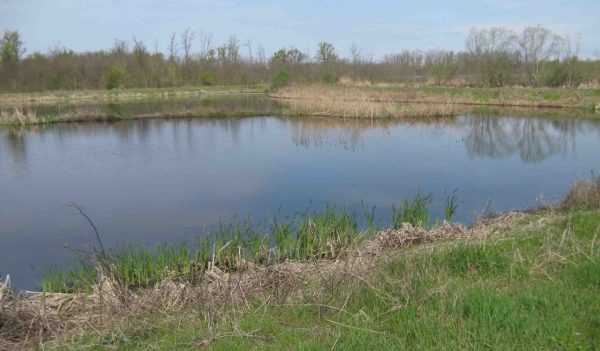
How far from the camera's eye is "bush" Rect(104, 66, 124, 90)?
147 ft

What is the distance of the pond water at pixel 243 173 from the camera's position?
8242 millimetres

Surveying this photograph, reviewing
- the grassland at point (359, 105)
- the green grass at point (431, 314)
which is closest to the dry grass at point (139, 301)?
the green grass at point (431, 314)

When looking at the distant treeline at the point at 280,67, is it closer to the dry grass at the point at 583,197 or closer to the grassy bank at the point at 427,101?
the grassy bank at the point at 427,101

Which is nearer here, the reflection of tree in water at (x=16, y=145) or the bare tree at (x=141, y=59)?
the reflection of tree in water at (x=16, y=145)

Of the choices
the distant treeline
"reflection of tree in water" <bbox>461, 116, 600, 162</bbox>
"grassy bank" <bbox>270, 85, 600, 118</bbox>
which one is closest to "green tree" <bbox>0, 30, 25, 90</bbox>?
the distant treeline

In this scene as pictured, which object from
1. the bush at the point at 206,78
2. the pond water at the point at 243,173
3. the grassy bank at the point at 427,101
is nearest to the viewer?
the pond water at the point at 243,173

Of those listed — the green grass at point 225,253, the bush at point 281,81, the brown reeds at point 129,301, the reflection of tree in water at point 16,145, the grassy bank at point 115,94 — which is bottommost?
the green grass at point 225,253

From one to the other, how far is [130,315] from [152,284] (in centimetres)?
203

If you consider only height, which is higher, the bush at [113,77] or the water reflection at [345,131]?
the bush at [113,77]

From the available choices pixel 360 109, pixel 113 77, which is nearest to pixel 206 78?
pixel 113 77

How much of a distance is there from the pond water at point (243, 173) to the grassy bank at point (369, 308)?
2.40 meters

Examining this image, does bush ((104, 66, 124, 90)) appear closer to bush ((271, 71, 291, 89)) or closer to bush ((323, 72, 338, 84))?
bush ((271, 71, 291, 89))

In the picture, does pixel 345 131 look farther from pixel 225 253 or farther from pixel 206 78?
pixel 206 78

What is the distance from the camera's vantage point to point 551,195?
971 cm
